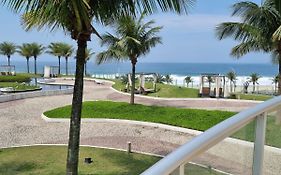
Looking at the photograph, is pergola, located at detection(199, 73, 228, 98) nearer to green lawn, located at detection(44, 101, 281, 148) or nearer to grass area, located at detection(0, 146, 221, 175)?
green lawn, located at detection(44, 101, 281, 148)

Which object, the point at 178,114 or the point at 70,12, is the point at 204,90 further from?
the point at 70,12

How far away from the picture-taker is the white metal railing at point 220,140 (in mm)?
1402

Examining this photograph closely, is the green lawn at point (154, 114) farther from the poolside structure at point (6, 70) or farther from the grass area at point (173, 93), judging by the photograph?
the poolside structure at point (6, 70)

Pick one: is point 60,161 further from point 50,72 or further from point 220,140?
point 50,72

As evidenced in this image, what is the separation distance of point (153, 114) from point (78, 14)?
10815 mm

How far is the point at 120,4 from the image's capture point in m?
6.90

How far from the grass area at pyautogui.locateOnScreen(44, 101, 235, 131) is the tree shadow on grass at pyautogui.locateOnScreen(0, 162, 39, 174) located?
6.15 metres

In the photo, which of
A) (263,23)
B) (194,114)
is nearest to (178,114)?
(194,114)

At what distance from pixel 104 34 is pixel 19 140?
23.5 feet

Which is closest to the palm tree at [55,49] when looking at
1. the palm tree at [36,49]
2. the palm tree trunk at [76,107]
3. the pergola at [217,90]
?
the palm tree at [36,49]

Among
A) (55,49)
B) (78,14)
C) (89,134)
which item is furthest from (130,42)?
(55,49)

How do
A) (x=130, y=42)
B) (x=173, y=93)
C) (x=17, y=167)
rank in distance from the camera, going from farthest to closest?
1. (x=173, y=93)
2. (x=130, y=42)
3. (x=17, y=167)

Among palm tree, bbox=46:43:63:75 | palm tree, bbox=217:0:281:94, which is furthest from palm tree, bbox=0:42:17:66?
palm tree, bbox=217:0:281:94

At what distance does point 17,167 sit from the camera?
9.77 meters
